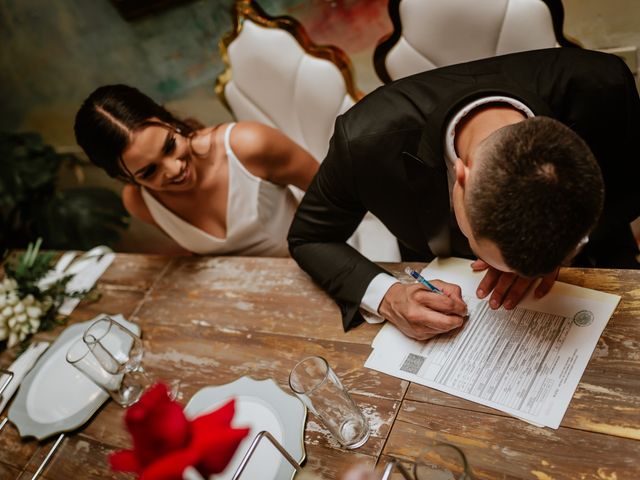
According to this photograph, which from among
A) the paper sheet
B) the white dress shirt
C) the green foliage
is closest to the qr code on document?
the paper sheet

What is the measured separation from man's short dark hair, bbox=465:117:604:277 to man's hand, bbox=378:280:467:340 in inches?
11.7

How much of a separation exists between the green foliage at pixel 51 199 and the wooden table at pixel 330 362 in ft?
3.98

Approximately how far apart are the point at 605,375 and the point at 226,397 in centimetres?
80

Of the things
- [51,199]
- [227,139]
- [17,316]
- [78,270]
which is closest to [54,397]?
→ [17,316]

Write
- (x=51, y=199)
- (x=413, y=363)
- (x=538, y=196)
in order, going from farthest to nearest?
(x=51, y=199)
(x=413, y=363)
(x=538, y=196)

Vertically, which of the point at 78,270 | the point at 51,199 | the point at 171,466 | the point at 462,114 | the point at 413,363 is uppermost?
the point at 171,466

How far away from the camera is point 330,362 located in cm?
120

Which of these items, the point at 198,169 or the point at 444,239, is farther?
the point at 198,169

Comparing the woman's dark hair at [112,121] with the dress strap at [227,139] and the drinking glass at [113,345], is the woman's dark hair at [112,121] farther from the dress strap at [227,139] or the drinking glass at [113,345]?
the drinking glass at [113,345]

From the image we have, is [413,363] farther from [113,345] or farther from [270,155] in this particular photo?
[270,155]

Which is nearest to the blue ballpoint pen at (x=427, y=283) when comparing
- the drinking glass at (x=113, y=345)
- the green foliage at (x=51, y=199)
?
the drinking glass at (x=113, y=345)

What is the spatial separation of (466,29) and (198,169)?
105 centimetres

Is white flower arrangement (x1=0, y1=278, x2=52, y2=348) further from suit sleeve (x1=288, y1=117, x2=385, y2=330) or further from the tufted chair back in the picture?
the tufted chair back

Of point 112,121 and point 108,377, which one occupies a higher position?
point 112,121
